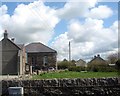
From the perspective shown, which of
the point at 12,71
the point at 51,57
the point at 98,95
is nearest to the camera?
the point at 98,95

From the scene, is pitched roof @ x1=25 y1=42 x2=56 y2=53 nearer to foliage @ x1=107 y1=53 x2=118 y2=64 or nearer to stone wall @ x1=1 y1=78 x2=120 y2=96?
foliage @ x1=107 y1=53 x2=118 y2=64

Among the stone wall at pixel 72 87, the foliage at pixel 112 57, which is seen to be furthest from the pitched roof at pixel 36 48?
the stone wall at pixel 72 87

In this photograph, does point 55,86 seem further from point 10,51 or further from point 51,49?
point 51,49

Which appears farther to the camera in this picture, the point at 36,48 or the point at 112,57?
the point at 112,57

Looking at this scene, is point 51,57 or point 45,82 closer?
point 45,82

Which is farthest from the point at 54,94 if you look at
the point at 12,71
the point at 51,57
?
the point at 51,57

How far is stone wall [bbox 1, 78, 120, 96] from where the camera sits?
19109 millimetres

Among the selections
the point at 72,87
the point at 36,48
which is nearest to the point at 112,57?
the point at 36,48

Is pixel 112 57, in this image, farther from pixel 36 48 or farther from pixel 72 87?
pixel 72 87

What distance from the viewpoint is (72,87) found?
63.2 feet

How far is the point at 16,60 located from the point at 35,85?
3514 cm

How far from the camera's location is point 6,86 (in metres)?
19.7

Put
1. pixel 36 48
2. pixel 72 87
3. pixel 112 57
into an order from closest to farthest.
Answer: pixel 72 87, pixel 36 48, pixel 112 57

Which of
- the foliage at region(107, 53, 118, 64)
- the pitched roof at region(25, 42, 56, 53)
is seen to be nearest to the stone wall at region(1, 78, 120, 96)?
the pitched roof at region(25, 42, 56, 53)
